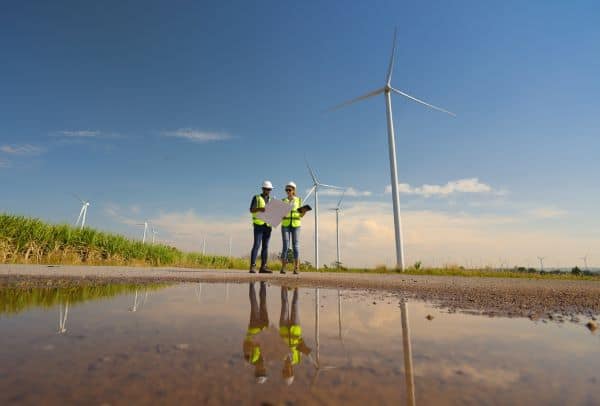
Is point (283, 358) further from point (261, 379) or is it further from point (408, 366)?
point (408, 366)

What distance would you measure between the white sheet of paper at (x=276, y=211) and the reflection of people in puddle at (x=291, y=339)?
527 centimetres

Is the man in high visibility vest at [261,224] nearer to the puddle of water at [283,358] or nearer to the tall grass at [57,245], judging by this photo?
the puddle of water at [283,358]

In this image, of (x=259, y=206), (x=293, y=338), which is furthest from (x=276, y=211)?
(x=293, y=338)

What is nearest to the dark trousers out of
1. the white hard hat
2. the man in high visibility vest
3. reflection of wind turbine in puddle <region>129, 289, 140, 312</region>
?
the man in high visibility vest

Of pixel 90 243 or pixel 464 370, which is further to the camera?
pixel 90 243

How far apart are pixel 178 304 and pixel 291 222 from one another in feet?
19.1

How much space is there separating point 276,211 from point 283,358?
6.89 m

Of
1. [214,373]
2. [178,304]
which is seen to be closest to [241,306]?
[178,304]

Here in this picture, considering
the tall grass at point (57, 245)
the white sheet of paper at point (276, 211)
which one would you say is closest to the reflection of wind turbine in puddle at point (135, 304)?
the white sheet of paper at point (276, 211)

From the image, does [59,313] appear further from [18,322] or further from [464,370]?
[464,370]

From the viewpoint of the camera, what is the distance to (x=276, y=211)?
837 cm

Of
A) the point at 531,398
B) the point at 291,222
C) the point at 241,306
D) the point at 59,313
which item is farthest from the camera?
the point at 291,222

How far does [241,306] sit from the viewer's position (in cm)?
Answer: 305

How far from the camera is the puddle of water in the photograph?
3.62 ft
